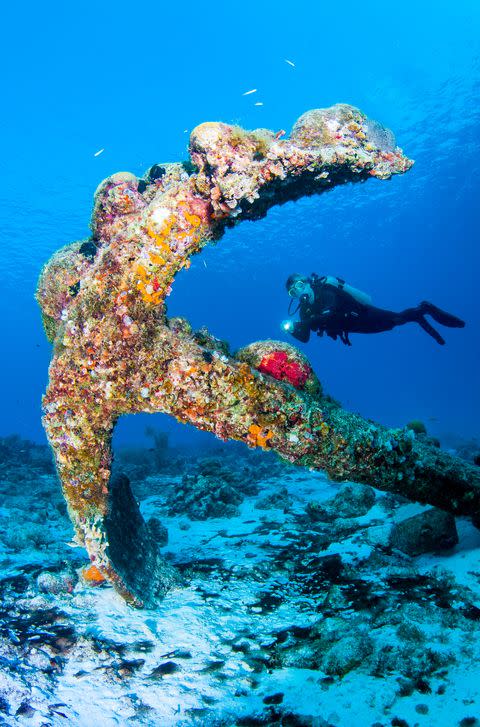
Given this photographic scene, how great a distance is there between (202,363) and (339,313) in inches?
246

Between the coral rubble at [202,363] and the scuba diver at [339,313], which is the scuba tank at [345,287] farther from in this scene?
the coral rubble at [202,363]

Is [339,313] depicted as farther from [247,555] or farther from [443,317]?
[247,555]

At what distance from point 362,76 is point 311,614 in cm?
4196

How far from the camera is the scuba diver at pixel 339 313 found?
837 centimetres

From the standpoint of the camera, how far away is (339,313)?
29.9 feet

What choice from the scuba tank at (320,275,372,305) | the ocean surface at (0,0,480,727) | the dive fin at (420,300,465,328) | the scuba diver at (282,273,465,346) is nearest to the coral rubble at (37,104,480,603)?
the ocean surface at (0,0,480,727)

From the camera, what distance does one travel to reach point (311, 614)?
4.07m

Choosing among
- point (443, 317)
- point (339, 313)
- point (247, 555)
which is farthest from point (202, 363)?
point (443, 317)

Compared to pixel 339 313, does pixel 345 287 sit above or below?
above

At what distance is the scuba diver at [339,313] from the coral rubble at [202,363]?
173 inches

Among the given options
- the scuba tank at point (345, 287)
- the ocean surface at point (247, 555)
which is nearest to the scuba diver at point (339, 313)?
the scuba tank at point (345, 287)

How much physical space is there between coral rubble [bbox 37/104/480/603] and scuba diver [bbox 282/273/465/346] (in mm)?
4405

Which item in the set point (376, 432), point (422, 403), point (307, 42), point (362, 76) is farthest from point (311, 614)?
point (422, 403)

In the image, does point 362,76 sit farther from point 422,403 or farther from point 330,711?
point 422,403
